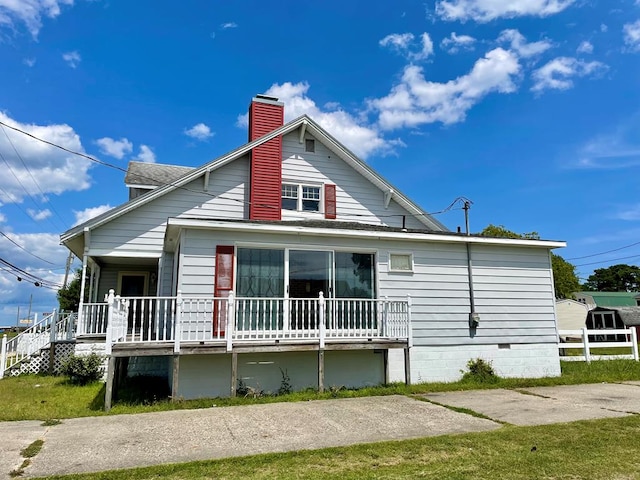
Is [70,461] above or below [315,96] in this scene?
below

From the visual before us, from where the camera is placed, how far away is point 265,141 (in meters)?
13.3

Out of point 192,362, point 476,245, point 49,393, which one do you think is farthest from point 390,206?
point 49,393

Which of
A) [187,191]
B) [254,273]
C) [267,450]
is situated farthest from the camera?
[187,191]

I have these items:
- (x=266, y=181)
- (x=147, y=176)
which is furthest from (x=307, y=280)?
(x=147, y=176)

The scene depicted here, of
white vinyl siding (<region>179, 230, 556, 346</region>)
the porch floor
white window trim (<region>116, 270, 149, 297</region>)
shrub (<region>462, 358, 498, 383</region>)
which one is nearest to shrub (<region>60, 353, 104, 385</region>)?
the porch floor

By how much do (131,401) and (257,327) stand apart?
2561 millimetres

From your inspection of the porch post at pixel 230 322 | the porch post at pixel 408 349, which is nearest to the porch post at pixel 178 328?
the porch post at pixel 230 322

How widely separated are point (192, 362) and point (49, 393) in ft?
11.1

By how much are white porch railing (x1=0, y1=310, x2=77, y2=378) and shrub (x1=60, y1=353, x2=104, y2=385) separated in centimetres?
258

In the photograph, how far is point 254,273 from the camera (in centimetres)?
902

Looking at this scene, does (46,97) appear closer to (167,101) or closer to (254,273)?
(167,101)

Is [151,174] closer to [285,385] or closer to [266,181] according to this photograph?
[266,181]

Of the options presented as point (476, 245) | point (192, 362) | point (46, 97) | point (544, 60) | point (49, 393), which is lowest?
point (49, 393)

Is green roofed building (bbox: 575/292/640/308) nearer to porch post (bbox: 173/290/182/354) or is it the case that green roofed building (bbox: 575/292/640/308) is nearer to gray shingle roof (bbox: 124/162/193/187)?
gray shingle roof (bbox: 124/162/193/187)
